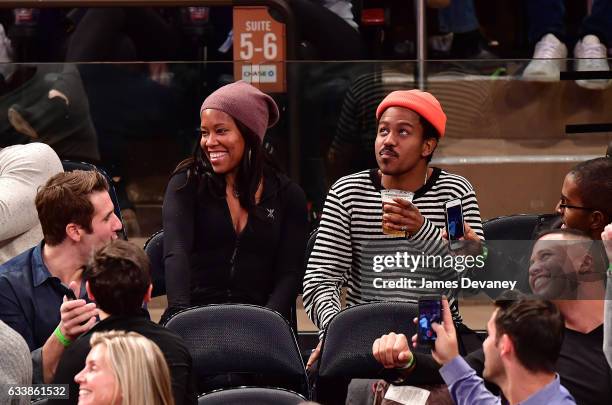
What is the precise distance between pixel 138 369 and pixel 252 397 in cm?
73

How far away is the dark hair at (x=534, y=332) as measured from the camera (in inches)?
137

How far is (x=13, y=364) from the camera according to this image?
3889 mm

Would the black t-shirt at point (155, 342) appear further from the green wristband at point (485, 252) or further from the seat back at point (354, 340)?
the green wristband at point (485, 252)

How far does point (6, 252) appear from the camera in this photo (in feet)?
16.0

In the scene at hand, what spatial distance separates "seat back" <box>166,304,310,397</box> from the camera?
14.1 feet

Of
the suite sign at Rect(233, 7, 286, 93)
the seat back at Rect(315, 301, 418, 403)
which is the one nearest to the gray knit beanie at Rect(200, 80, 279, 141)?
the suite sign at Rect(233, 7, 286, 93)

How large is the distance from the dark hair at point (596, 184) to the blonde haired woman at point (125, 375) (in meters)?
1.58

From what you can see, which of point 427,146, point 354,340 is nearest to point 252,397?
point 354,340

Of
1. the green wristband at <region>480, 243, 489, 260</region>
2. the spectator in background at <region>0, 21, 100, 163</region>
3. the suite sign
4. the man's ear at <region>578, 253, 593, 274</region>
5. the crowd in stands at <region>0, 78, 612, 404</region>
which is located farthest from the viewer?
the suite sign

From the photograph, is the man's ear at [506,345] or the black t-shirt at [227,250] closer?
the man's ear at [506,345]

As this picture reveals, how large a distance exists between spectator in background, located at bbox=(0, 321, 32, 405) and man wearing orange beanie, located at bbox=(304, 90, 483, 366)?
106cm

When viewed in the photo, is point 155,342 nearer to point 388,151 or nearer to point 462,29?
point 388,151

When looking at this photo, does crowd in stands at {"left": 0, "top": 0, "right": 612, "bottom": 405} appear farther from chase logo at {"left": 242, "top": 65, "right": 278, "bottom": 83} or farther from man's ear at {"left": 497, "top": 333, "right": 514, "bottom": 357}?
chase logo at {"left": 242, "top": 65, "right": 278, "bottom": 83}

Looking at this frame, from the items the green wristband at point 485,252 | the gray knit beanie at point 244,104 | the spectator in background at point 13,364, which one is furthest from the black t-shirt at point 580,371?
the gray knit beanie at point 244,104
